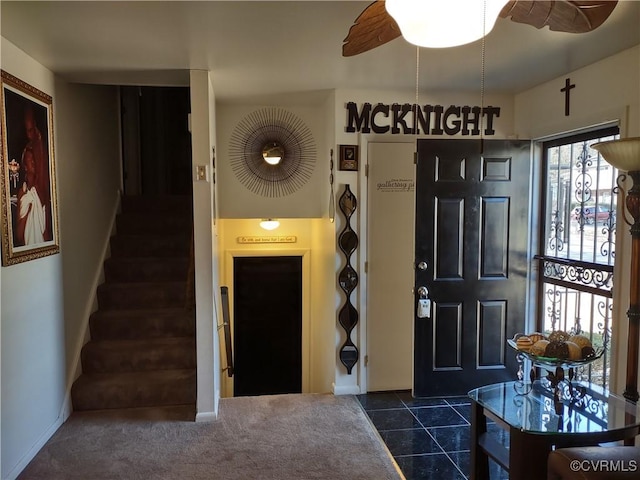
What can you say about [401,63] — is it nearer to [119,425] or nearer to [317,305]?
[317,305]

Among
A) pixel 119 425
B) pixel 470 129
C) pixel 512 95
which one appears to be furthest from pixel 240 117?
pixel 119 425

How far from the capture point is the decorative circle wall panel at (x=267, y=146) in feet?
13.6

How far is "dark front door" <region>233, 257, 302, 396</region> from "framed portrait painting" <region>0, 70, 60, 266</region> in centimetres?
245

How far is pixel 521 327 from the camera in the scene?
363 centimetres

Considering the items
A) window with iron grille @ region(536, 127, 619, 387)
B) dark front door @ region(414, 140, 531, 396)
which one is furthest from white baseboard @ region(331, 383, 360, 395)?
window with iron grille @ region(536, 127, 619, 387)

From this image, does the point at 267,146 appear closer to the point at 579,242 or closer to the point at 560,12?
the point at 579,242

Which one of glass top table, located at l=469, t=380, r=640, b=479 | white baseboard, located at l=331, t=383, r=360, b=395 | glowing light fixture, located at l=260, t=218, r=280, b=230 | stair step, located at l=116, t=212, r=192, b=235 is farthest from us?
glowing light fixture, located at l=260, t=218, r=280, b=230

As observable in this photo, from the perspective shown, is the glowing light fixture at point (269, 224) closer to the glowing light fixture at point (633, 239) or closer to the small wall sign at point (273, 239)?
the small wall sign at point (273, 239)

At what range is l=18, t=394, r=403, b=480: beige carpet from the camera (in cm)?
260

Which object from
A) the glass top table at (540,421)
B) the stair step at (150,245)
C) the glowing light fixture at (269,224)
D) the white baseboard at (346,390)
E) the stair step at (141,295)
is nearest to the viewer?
the glass top table at (540,421)

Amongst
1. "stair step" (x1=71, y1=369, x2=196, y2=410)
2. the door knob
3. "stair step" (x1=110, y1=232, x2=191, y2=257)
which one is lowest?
"stair step" (x1=71, y1=369, x2=196, y2=410)

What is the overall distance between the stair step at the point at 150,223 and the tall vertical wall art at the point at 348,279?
189 centimetres

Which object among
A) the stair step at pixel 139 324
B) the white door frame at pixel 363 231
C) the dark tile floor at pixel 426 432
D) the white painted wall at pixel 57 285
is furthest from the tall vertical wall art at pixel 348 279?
the white painted wall at pixel 57 285

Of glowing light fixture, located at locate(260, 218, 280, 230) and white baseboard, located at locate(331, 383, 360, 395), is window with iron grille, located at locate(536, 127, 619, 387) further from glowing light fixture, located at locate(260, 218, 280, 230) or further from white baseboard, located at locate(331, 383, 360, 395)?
glowing light fixture, located at locate(260, 218, 280, 230)
